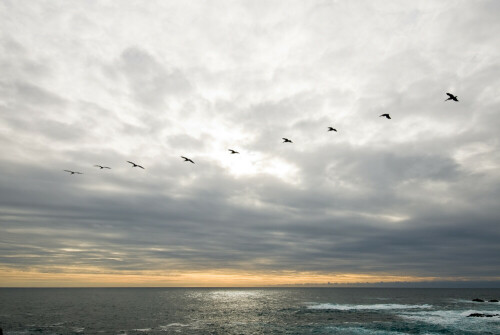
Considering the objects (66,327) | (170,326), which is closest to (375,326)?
(170,326)

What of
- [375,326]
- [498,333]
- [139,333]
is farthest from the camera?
[375,326]

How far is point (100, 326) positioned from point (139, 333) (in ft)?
44.4

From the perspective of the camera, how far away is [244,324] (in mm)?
72562

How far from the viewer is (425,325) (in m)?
66.7

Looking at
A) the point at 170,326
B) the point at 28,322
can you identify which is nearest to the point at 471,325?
the point at 170,326

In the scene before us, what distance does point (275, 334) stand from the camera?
59.8 m

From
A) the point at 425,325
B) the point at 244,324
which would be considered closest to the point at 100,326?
the point at 244,324

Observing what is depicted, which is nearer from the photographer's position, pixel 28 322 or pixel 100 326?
pixel 100 326

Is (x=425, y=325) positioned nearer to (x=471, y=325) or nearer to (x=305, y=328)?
(x=471, y=325)

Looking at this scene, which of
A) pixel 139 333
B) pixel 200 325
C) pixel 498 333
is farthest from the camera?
pixel 200 325

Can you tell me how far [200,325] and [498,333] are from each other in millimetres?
54930

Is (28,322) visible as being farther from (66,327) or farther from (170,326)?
(170,326)

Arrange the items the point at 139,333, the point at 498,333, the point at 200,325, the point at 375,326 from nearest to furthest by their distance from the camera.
Result: 1. the point at 498,333
2. the point at 139,333
3. the point at 375,326
4. the point at 200,325

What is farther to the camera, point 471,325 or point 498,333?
point 471,325
